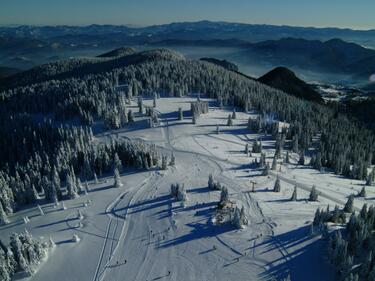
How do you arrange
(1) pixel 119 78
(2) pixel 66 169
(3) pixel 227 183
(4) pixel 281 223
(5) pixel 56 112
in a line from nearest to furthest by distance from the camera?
(4) pixel 281 223, (3) pixel 227 183, (2) pixel 66 169, (5) pixel 56 112, (1) pixel 119 78

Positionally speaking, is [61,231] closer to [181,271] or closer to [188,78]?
[181,271]

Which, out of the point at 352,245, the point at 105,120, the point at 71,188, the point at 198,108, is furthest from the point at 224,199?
the point at 198,108

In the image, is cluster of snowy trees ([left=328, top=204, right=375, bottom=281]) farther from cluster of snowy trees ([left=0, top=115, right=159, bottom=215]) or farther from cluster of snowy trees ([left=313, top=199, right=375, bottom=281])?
cluster of snowy trees ([left=0, top=115, right=159, bottom=215])

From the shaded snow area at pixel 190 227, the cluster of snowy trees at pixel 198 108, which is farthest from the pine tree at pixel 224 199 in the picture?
the cluster of snowy trees at pixel 198 108

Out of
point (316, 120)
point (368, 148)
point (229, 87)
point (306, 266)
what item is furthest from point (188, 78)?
point (306, 266)

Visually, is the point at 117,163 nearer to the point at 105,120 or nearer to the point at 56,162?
the point at 56,162
